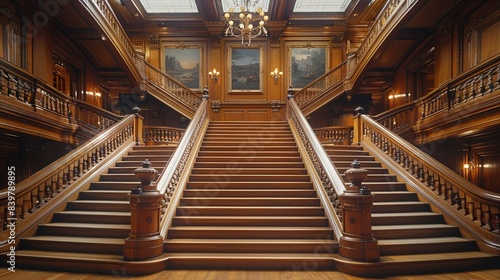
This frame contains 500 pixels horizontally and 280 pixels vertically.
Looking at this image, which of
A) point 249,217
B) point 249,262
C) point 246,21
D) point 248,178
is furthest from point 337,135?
point 249,262

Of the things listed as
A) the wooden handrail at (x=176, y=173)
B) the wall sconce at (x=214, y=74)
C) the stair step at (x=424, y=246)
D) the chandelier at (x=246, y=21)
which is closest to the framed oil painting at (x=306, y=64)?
the chandelier at (x=246, y=21)

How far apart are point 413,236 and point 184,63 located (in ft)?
36.2

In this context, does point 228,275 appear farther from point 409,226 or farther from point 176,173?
point 409,226

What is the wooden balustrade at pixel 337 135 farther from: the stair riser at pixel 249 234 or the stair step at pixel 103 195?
the stair step at pixel 103 195

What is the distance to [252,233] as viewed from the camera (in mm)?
4582

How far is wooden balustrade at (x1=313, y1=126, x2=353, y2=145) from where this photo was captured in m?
9.89

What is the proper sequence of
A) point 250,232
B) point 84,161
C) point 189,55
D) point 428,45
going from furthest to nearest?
point 189,55
point 428,45
point 84,161
point 250,232

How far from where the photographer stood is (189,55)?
1366 centimetres

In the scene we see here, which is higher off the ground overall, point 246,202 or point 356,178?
point 356,178

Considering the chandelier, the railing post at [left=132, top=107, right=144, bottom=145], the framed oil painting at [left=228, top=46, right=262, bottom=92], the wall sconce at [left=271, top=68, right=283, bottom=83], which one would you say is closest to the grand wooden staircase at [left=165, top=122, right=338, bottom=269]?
the railing post at [left=132, top=107, right=144, bottom=145]

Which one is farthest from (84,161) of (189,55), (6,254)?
(189,55)

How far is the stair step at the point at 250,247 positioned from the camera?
430 centimetres

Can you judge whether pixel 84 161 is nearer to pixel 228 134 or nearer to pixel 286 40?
pixel 228 134

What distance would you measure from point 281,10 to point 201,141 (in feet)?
22.7
